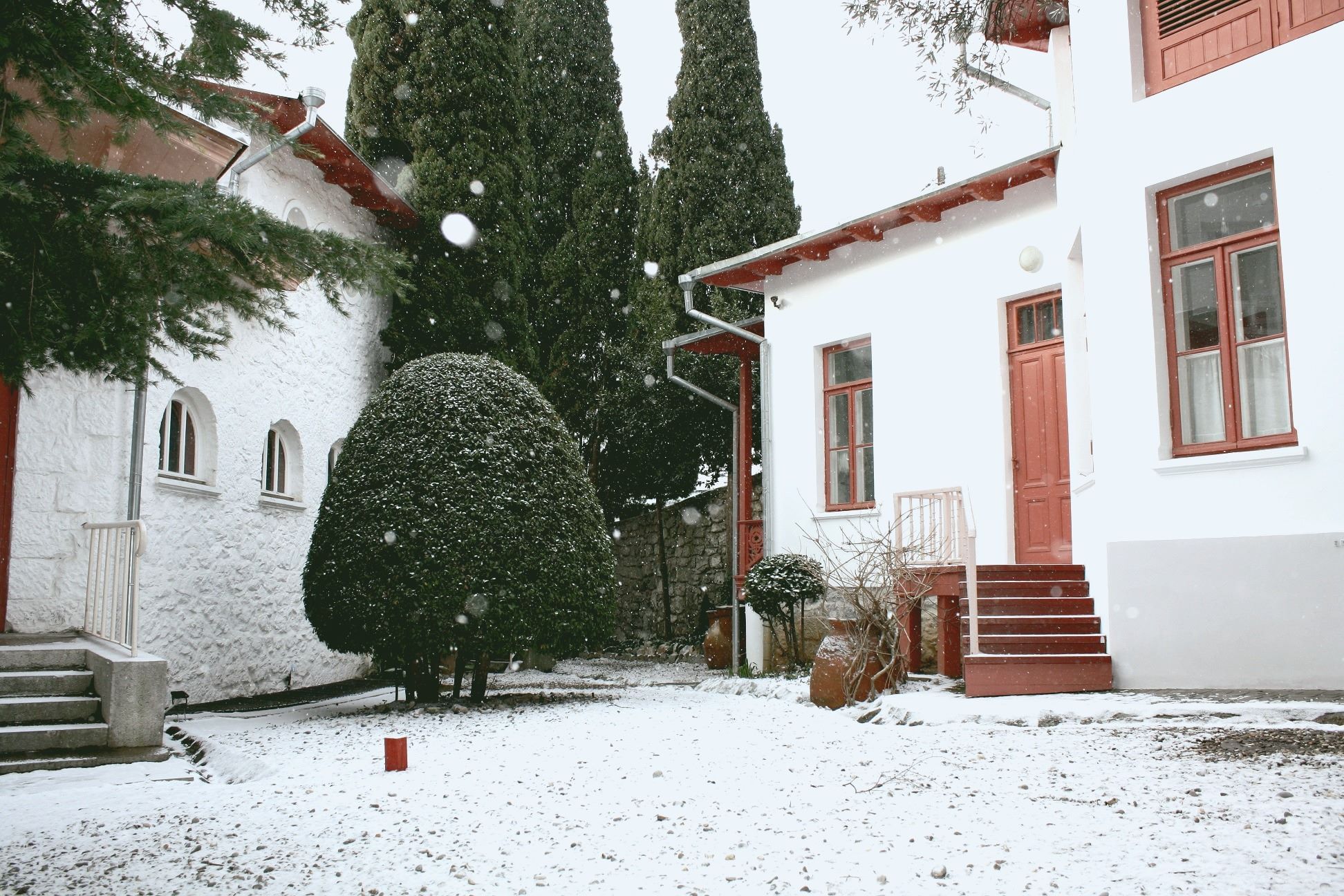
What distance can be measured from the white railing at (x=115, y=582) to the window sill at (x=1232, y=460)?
20.5 ft

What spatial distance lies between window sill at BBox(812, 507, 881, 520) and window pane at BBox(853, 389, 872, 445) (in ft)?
2.33

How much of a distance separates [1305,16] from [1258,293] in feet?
5.47

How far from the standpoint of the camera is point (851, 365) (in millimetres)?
10867

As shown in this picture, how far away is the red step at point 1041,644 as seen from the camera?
23.7 ft

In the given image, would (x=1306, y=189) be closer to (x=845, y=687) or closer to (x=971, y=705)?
(x=971, y=705)

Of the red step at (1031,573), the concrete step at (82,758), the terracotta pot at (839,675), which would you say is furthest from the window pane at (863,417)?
the concrete step at (82,758)

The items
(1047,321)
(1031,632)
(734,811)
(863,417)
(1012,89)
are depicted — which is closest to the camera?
(734,811)

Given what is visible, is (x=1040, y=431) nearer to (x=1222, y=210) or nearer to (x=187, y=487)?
(x=1222, y=210)

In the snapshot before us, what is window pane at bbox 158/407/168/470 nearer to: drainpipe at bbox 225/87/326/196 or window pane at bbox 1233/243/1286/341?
drainpipe at bbox 225/87/326/196

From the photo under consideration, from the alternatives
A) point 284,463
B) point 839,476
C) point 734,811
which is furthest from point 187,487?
point 734,811

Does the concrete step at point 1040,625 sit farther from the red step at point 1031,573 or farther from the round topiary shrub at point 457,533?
the round topiary shrub at point 457,533

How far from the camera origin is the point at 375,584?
7559mm

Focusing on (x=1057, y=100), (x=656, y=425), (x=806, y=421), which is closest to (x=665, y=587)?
(x=656, y=425)

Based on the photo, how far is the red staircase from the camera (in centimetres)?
698
